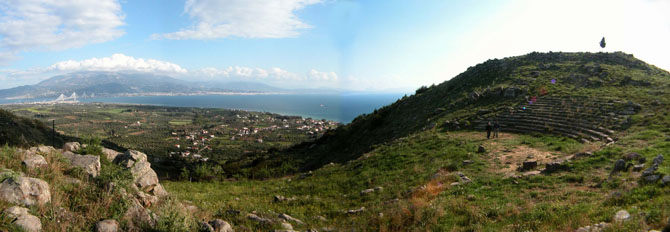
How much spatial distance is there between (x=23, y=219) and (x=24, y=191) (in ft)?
3.61

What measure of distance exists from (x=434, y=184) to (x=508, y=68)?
115ft

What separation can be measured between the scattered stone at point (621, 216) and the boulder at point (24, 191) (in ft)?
41.5

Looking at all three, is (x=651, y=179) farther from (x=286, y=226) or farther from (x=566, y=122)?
(x=566, y=122)

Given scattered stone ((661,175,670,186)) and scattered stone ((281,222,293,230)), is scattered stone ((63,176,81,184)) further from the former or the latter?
scattered stone ((661,175,670,186))

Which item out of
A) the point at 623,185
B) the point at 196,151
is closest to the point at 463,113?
the point at 623,185

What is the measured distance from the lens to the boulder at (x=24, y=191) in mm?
5711

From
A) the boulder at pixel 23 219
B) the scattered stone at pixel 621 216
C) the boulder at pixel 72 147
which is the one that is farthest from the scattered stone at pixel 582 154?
the boulder at pixel 72 147

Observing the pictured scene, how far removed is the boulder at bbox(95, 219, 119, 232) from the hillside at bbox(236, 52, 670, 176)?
63.0 ft

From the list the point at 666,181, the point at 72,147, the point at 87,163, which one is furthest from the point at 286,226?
the point at 666,181

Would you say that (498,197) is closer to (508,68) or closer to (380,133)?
(380,133)

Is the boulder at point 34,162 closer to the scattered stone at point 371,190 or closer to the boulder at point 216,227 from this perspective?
the boulder at point 216,227

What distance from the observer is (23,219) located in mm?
5164

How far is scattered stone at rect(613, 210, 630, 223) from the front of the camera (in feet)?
20.9

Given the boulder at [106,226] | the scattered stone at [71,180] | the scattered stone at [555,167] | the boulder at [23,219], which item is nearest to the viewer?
the boulder at [23,219]
